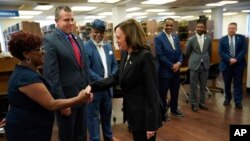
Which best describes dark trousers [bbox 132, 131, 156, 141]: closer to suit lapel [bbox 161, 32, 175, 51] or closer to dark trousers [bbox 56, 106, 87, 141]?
dark trousers [bbox 56, 106, 87, 141]

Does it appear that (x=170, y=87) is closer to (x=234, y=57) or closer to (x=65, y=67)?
(x=234, y=57)

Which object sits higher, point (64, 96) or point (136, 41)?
point (136, 41)

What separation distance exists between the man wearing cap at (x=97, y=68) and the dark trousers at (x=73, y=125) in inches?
17.6

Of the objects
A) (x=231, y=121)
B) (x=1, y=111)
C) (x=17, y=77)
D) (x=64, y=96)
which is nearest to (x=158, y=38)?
(x=231, y=121)

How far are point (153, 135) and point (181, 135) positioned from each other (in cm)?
170

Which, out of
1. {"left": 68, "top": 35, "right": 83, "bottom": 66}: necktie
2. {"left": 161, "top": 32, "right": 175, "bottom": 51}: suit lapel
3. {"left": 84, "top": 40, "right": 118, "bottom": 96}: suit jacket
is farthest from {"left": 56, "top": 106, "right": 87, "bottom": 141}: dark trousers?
{"left": 161, "top": 32, "right": 175, "bottom": 51}: suit lapel

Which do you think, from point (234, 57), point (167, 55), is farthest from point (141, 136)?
point (234, 57)

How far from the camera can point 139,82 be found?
1.67 metres

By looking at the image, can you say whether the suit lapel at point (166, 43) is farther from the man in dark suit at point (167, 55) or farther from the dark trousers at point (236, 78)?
the dark trousers at point (236, 78)

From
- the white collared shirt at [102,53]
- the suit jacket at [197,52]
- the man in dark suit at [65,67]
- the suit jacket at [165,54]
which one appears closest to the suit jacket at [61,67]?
the man in dark suit at [65,67]

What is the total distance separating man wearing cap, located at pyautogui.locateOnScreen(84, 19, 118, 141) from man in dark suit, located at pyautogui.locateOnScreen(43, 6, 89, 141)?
1.55ft

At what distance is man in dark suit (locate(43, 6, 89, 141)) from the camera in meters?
1.98

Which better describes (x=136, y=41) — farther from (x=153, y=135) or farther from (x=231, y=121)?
(x=231, y=121)

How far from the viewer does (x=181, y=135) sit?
10.6ft
